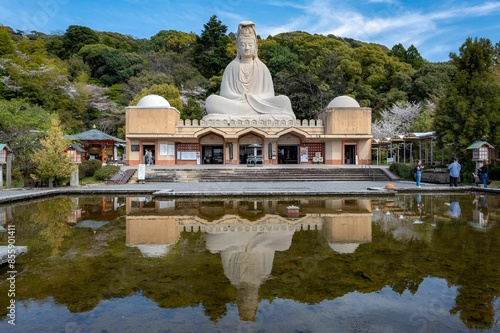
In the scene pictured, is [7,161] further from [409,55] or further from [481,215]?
[409,55]

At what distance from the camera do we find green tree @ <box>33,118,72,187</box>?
17188mm

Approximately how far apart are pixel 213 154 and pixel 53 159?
13548 millimetres

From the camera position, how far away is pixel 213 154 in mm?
29344

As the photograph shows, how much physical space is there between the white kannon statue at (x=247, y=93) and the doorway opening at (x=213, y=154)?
2.67 m

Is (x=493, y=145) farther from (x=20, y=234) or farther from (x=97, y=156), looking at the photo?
(x=97, y=156)

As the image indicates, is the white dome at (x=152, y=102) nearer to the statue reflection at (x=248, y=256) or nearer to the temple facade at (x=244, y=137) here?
the temple facade at (x=244, y=137)

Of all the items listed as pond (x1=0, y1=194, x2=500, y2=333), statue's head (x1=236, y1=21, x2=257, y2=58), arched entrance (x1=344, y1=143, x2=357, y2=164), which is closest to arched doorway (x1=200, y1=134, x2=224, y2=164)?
statue's head (x1=236, y1=21, x2=257, y2=58)

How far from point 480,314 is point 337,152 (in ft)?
80.5

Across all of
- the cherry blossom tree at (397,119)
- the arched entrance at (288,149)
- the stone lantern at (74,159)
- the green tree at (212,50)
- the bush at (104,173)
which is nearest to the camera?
the stone lantern at (74,159)

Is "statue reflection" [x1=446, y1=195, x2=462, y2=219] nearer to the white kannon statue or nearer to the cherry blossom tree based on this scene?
the white kannon statue

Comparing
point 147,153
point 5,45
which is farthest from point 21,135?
point 5,45

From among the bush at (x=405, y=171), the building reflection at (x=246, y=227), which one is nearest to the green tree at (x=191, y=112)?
the bush at (x=405, y=171)

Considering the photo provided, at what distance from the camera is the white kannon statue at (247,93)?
29.2m

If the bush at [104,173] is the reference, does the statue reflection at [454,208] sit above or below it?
below
